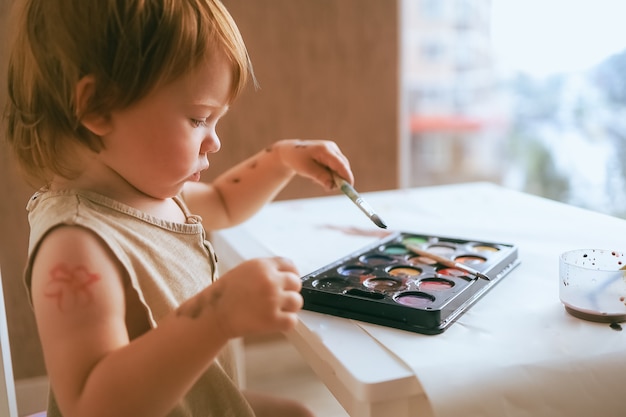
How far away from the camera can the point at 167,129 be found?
593mm

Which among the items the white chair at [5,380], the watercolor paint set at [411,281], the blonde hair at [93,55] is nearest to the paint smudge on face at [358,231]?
the watercolor paint set at [411,281]

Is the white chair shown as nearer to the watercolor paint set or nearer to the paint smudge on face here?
the watercolor paint set

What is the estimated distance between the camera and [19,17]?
1.98ft

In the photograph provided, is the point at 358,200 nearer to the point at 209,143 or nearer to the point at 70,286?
the point at 209,143

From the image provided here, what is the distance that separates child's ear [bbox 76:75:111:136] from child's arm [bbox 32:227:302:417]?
14cm

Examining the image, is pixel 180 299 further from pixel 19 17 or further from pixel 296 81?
pixel 296 81

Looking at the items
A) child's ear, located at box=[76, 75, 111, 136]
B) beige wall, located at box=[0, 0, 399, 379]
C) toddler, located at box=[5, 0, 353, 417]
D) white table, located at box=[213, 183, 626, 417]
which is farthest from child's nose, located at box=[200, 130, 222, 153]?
beige wall, located at box=[0, 0, 399, 379]

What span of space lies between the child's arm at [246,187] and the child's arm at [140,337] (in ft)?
1.24

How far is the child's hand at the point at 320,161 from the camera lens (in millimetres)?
850

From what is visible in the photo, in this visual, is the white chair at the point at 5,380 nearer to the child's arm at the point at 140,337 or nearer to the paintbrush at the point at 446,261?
the child's arm at the point at 140,337

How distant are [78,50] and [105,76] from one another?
1.4 inches

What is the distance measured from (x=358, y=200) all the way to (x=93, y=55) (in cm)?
36

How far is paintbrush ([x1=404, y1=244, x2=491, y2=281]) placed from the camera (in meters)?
0.66

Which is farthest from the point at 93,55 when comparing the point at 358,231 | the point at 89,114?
the point at 358,231
